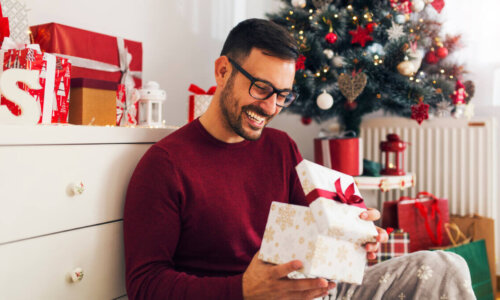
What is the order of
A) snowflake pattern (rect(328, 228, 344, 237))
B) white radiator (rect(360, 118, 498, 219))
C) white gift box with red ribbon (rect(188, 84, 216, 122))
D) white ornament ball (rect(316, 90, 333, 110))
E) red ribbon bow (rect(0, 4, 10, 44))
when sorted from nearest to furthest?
snowflake pattern (rect(328, 228, 344, 237)) < red ribbon bow (rect(0, 4, 10, 44)) < white gift box with red ribbon (rect(188, 84, 216, 122)) < white ornament ball (rect(316, 90, 333, 110)) < white radiator (rect(360, 118, 498, 219))

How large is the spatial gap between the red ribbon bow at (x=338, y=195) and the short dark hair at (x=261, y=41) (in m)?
0.38

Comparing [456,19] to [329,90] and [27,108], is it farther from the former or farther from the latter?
[27,108]

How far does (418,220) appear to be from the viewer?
187 cm

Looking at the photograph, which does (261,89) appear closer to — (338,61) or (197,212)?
(197,212)

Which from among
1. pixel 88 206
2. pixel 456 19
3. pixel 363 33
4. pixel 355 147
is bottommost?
pixel 88 206

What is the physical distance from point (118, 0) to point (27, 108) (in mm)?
815

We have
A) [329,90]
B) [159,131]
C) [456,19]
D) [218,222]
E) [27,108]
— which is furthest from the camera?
[456,19]

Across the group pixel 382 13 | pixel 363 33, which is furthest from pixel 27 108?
pixel 382 13

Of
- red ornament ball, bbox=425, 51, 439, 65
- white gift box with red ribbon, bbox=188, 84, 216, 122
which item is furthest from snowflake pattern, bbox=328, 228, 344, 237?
red ornament ball, bbox=425, 51, 439, 65

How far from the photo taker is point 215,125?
107 cm

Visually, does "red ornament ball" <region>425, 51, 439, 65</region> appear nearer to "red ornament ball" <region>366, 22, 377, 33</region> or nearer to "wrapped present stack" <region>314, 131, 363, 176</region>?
"red ornament ball" <region>366, 22, 377, 33</region>

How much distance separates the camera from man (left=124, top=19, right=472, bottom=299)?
A: 884mm

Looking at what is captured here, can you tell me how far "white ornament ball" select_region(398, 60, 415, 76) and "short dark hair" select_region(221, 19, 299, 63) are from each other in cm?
80

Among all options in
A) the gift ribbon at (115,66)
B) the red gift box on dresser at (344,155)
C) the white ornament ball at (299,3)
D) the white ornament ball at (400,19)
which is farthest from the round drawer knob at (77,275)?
the white ornament ball at (400,19)
